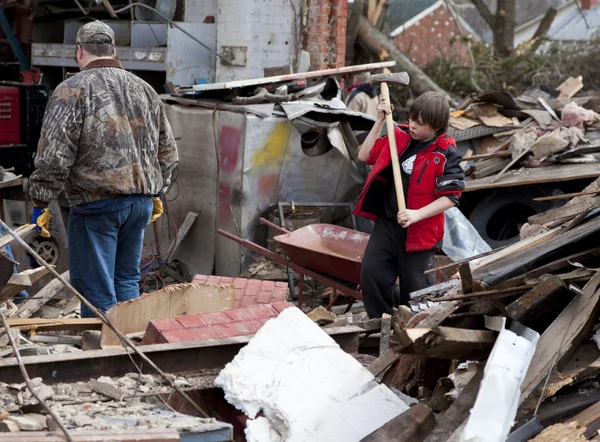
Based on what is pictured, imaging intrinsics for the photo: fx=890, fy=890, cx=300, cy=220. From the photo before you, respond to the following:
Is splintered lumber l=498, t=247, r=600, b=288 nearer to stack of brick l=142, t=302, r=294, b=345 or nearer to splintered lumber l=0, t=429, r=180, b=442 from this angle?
stack of brick l=142, t=302, r=294, b=345

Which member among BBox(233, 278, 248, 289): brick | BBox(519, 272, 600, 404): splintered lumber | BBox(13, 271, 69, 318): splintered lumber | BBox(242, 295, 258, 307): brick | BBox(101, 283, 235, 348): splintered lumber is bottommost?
BBox(13, 271, 69, 318): splintered lumber

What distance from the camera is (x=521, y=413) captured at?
3.37 m

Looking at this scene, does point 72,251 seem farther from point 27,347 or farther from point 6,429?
point 6,429

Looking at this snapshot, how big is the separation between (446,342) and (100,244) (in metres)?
2.77

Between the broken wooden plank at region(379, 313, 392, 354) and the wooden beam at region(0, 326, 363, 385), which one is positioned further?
the broken wooden plank at region(379, 313, 392, 354)

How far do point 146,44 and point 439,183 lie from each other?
6.69 metres

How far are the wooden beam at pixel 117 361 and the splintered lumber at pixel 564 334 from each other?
1337 millimetres

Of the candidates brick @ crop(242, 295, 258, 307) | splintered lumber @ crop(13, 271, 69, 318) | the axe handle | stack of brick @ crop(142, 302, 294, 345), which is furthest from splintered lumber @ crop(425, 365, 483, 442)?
splintered lumber @ crop(13, 271, 69, 318)

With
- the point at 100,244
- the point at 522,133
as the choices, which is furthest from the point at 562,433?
the point at 522,133

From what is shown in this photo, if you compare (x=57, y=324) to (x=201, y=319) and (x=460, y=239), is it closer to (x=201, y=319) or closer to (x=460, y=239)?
(x=201, y=319)

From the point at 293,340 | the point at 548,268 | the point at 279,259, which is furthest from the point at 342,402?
the point at 279,259

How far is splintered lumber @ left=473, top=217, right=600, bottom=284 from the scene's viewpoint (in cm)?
391

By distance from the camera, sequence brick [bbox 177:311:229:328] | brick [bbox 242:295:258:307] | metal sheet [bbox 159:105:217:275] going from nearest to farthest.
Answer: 1. brick [bbox 177:311:229:328]
2. brick [bbox 242:295:258:307]
3. metal sheet [bbox 159:105:217:275]

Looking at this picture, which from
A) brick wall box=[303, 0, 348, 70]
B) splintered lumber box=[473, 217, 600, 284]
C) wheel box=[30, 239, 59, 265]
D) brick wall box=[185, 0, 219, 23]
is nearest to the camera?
splintered lumber box=[473, 217, 600, 284]
